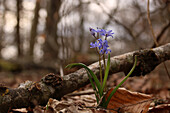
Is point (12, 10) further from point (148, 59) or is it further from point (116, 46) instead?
point (148, 59)

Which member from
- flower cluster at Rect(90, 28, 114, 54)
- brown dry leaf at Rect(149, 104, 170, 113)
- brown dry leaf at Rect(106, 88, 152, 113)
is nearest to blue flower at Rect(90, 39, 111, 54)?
flower cluster at Rect(90, 28, 114, 54)

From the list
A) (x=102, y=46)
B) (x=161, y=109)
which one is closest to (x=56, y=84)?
(x=102, y=46)

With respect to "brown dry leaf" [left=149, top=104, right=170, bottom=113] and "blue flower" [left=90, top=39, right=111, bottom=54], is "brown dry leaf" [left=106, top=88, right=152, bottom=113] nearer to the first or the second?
"brown dry leaf" [left=149, top=104, right=170, bottom=113]

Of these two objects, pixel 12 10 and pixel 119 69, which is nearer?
pixel 119 69

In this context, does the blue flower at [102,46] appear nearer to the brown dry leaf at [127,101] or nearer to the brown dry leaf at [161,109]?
the brown dry leaf at [127,101]

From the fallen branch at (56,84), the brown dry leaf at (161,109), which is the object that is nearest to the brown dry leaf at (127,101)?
the brown dry leaf at (161,109)

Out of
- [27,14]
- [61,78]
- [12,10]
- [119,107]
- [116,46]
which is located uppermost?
[12,10]

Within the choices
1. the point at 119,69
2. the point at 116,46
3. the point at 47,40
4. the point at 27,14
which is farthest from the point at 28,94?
the point at 27,14
